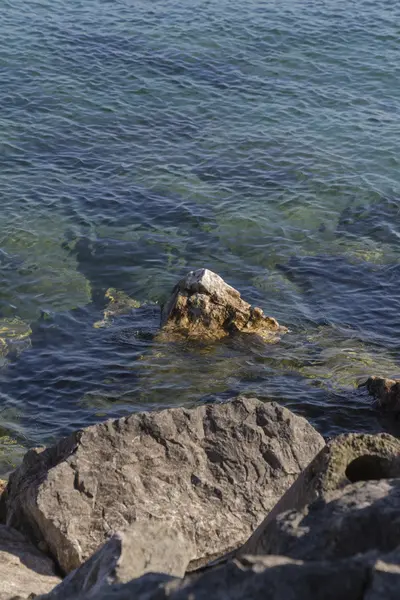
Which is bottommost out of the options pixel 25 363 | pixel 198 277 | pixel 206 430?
pixel 25 363

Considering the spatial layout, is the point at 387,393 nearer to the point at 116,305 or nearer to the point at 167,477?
the point at 167,477

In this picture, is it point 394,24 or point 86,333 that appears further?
point 394,24

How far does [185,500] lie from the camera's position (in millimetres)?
9117

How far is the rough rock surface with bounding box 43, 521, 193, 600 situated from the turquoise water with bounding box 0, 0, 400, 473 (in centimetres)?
615

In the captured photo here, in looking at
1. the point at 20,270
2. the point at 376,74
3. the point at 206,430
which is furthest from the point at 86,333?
the point at 376,74

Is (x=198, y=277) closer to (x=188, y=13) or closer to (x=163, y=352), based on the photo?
(x=163, y=352)

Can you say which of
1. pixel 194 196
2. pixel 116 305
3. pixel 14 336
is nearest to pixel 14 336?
pixel 14 336

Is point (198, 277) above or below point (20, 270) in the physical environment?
above

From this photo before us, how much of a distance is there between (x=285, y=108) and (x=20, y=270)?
1231 centimetres

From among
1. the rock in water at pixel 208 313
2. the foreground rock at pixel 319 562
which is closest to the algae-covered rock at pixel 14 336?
the rock in water at pixel 208 313

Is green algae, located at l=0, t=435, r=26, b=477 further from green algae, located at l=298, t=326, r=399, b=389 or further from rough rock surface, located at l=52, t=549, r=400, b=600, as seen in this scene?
rough rock surface, located at l=52, t=549, r=400, b=600

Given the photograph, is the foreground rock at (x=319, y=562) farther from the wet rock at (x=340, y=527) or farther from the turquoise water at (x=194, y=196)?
the turquoise water at (x=194, y=196)

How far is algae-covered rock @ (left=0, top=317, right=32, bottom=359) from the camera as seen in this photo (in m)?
15.8

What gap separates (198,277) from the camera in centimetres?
1617
